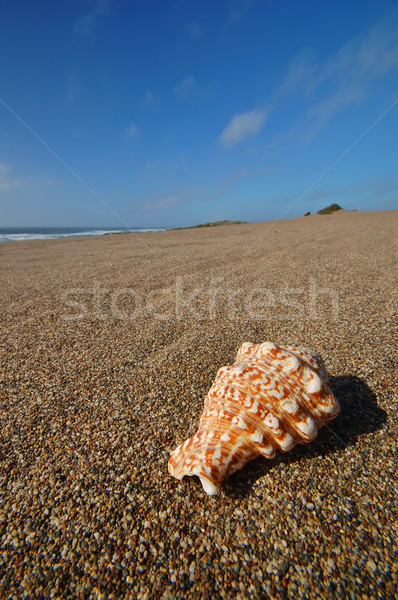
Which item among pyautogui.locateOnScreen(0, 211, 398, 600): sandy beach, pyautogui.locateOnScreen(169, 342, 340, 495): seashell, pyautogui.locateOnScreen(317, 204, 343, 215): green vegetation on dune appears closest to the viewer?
pyautogui.locateOnScreen(0, 211, 398, 600): sandy beach

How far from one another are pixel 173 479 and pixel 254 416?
0.67 m

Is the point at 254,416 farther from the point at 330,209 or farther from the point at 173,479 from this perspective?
the point at 330,209

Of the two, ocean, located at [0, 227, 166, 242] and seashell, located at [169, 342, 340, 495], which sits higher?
seashell, located at [169, 342, 340, 495]

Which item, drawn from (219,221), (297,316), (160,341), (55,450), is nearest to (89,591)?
(55,450)

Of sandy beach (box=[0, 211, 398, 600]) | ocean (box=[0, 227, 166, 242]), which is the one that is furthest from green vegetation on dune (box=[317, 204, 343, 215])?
sandy beach (box=[0, 211, 398, 600])

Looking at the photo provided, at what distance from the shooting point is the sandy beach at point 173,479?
1.39 m

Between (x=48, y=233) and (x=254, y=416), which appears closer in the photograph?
(x=254, y=416)

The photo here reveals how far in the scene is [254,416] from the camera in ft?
5.73

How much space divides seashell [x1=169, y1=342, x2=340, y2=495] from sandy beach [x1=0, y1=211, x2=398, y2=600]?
221 millimetres

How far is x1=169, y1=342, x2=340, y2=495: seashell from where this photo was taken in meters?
1.69

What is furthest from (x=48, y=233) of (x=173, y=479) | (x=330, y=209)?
(x=173, y=479)

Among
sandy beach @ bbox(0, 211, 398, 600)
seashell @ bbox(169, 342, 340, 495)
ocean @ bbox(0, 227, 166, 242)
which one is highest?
seashell @ bbox(169, 342, 340, 495)

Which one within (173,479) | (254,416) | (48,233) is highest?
(254,416)

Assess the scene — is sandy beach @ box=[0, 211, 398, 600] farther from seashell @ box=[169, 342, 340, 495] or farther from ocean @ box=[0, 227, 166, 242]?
ocean @ box=[0, 227, 166, 242]
